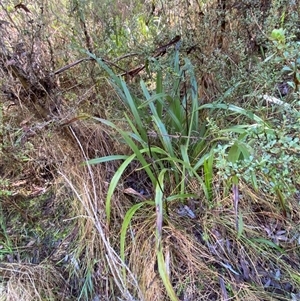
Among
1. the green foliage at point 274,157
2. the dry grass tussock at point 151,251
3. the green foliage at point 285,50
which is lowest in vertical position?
the dry grass tussock at point 151,251

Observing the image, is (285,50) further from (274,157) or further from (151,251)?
(151,251)

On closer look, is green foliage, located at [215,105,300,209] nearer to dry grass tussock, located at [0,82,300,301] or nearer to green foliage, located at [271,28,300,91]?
green foliage, located at [271,28,300,91]

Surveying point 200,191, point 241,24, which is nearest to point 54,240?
point 200,191

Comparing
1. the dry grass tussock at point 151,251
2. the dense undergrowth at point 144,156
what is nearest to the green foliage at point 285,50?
the dense undergrowth at point 144,156

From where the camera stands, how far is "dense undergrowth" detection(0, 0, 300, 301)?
1.15 metres

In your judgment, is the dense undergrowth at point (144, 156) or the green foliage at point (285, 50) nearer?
the green foliage at point (285, 50)

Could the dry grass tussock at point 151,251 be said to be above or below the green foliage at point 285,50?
below

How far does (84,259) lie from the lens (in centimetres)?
126

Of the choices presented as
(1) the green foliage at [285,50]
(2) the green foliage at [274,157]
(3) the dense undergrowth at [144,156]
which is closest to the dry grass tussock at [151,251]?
(3) the dense undergrowth at [144,156]

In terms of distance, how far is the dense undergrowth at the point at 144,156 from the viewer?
1146mm

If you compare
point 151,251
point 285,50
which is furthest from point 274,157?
point 151,251

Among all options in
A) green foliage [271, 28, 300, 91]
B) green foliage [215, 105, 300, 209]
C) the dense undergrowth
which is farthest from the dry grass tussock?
green foliage [271, 28, 300, 91]

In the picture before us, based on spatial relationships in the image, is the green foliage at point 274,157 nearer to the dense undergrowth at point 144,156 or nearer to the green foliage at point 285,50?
the dense undergrowth at point 144,156

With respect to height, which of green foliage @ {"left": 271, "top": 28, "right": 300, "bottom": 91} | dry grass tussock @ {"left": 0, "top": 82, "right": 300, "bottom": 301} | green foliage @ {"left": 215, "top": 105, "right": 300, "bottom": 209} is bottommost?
dry grass tussock @ {"left": 0, "top": 82, "right": 300, "bottom": 301}
